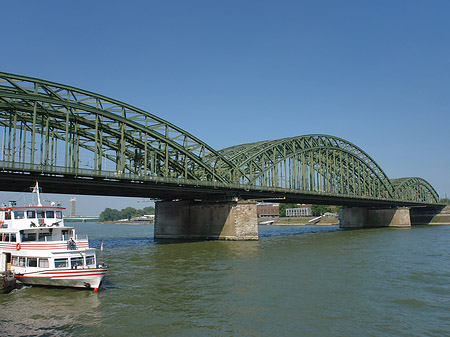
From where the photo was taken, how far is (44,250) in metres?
25.5

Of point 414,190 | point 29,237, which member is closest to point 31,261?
point 29,237

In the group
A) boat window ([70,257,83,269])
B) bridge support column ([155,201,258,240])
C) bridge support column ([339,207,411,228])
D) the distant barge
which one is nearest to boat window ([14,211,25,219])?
the distant barge

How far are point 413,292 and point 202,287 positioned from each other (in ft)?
47.3

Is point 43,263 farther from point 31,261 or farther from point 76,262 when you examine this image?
point 76,262

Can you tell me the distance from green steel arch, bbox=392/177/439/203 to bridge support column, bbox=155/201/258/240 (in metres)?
91.9

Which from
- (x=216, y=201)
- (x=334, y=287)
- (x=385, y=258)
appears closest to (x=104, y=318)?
(x=334, y=287)

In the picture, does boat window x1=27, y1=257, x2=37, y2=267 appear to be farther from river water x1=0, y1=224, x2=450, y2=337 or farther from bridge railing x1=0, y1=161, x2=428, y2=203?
bridge railing x1=0, y1=161, x2=428, y2=203

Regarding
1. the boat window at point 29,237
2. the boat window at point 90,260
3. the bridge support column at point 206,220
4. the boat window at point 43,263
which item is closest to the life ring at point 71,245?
the boat window at point 90,260

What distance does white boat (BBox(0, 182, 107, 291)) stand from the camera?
81.3 feet

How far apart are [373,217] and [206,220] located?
7959cm

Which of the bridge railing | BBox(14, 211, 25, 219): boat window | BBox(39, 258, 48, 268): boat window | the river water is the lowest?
the river water

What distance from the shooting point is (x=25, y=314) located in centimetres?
1989

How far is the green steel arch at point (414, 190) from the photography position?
14559 centimetres

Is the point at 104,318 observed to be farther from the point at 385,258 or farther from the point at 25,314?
the point at 385,258
